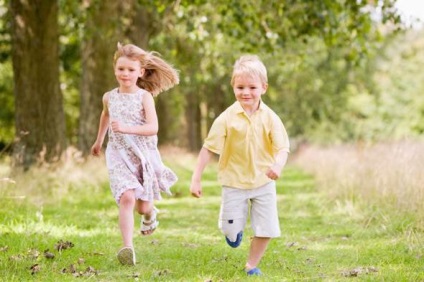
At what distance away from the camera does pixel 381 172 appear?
1008 centimetres

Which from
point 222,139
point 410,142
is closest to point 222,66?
point 410,142

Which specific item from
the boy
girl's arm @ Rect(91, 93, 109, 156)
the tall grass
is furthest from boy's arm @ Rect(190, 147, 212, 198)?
the tall grass

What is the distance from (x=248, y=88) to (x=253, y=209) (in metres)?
0.94

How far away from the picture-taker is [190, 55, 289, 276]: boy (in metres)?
5.79

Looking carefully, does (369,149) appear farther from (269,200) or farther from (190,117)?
(190,117)

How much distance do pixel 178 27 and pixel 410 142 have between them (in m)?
12.3

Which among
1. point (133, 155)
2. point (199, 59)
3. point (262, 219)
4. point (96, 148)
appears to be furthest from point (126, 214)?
point (199, 59)

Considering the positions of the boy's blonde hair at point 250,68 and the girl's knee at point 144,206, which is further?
the girl's knee at point 144,206

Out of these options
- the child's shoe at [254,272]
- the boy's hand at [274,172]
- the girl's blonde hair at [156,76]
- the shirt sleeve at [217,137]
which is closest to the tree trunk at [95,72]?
the girl's blonde hair at [156,76]

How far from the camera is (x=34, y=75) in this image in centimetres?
1252

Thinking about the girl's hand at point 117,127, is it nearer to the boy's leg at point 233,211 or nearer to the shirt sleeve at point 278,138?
the boy's leg at point 233,211

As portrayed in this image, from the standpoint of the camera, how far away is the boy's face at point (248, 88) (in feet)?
19.0

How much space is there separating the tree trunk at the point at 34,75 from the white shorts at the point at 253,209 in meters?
7.03

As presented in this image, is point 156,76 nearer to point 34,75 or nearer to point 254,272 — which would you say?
point 254,272
